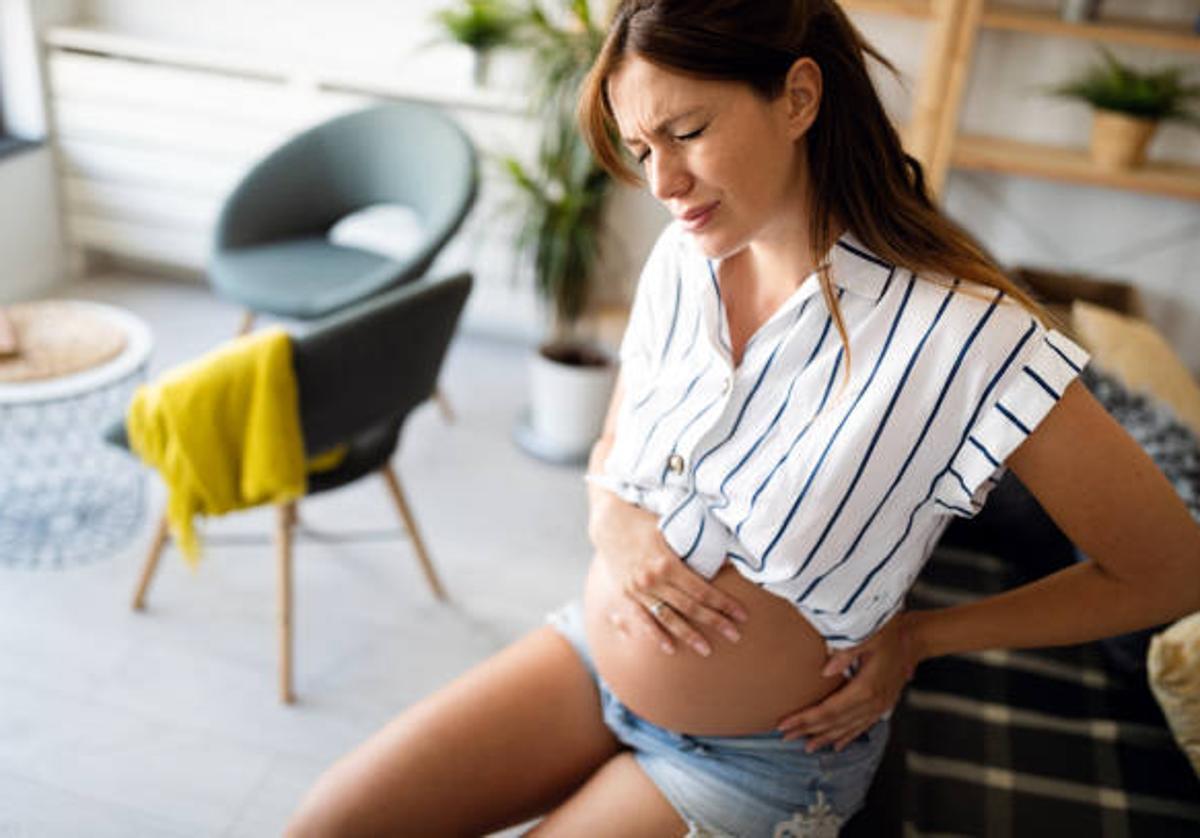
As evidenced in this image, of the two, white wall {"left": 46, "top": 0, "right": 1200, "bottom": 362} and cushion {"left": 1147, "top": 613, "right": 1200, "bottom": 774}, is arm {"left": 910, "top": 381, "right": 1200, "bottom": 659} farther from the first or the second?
white wall {"left": 46, "top": 0, "right": 1200, "bottom": 362}

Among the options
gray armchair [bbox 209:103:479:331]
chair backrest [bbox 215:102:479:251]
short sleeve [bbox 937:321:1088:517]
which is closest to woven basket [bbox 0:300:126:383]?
gray armchair [bbox 209:103:479:331]

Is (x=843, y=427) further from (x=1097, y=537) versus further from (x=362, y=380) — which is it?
(x=362, y=380)

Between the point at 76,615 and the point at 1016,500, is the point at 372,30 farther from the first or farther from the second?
the point at 1016,500

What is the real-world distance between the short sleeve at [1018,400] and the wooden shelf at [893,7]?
6.03 feet

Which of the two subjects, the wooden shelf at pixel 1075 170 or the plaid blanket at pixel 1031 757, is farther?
the wooden shelf at pixel 1075 170

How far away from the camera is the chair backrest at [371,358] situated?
1.63m

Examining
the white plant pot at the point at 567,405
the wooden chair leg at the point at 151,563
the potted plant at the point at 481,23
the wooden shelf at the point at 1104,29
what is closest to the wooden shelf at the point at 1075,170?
the wooden shelf at the point at 1104,29

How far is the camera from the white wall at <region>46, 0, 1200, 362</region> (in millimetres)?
2789

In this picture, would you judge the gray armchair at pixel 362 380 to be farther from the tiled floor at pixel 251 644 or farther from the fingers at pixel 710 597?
the fingers at pixel 710 597

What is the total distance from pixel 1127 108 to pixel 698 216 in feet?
6.80

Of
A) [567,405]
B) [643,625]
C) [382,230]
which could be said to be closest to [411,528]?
[567,405]

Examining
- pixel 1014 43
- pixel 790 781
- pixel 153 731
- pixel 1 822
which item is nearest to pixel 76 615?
pixel 153 731

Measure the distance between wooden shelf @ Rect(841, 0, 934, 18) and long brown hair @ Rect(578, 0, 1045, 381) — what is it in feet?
5.48

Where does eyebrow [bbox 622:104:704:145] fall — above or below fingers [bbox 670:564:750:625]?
above
